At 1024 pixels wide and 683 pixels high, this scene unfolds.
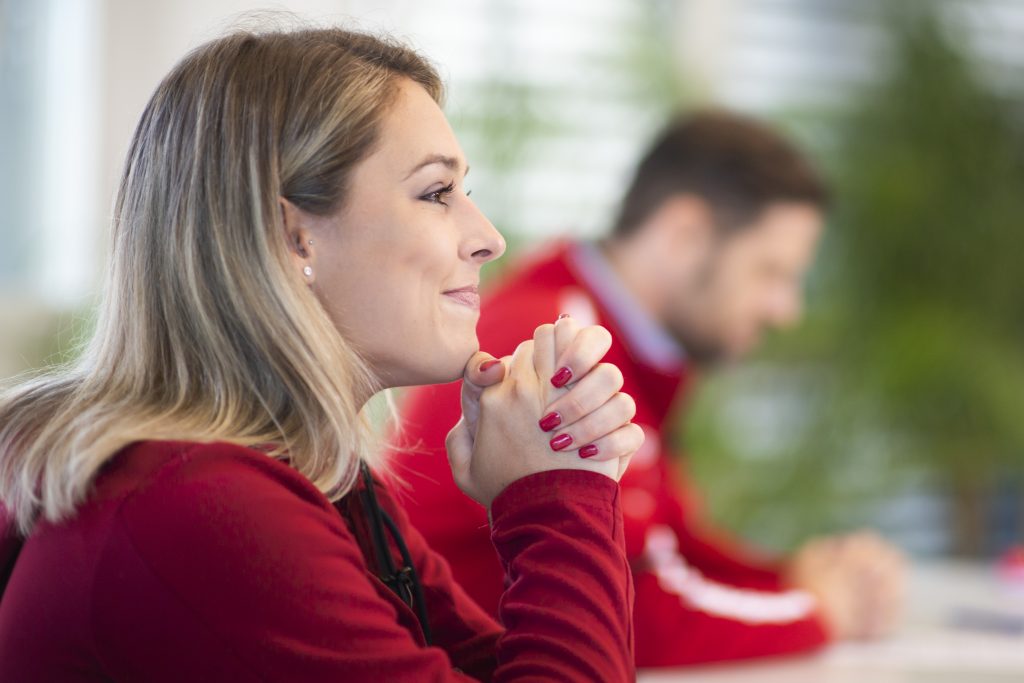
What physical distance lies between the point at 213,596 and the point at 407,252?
311 mm

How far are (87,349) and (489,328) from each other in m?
0.53

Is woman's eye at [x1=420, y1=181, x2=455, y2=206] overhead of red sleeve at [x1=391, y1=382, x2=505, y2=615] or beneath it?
overhead

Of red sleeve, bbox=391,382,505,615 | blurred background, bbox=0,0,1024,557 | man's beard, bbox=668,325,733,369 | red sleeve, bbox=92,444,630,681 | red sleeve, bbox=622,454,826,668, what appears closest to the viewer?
red sleeve, bbox=92,444,630,681

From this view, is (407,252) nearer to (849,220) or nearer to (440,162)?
(440,162)

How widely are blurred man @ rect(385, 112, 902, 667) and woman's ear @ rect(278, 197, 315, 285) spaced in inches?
10.2

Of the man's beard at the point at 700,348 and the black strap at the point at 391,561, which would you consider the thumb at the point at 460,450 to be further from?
the man's beard at the point at 700,348

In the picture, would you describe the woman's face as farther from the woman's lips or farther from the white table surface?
the white table surface

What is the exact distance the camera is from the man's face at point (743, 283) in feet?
7.11

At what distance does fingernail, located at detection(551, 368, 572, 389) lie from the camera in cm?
93

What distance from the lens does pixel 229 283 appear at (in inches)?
33.7

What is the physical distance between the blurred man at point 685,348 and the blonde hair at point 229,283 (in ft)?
0.95

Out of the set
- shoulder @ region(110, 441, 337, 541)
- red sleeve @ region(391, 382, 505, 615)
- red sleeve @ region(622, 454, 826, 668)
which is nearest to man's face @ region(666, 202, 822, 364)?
red sleeve @ region(622, 454, 826, 668)

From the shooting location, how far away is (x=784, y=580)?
1.95 metres

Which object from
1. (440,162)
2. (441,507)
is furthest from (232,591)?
(441,507)
